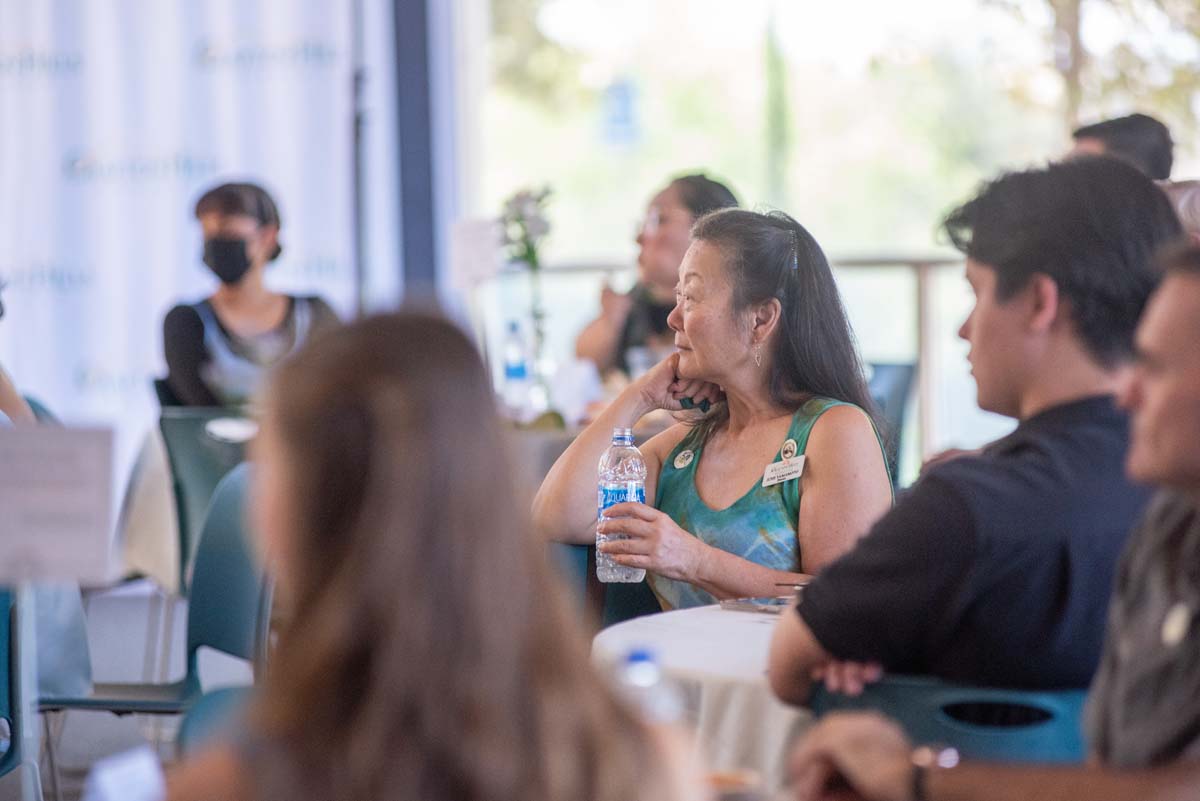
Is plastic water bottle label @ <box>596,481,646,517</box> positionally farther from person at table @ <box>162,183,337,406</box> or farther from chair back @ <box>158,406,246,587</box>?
person at table @ <box>162,183,337,406</box>

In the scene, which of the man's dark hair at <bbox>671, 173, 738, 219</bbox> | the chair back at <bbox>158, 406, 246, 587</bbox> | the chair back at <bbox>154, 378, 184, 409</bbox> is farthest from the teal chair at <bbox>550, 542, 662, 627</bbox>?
the chair back at <bbox>154, 378, 184, 409</bbox>

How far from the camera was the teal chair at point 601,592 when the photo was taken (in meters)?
2.91

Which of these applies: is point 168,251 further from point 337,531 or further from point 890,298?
point 337,531

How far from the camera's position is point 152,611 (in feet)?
16.5

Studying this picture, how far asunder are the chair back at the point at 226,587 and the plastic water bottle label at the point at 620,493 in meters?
0.70

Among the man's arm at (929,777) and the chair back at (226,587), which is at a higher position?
A: the man's arm at (929,777)

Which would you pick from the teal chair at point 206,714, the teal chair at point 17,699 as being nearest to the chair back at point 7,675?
the teal chair at point 17,699

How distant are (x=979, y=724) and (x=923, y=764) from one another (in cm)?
31

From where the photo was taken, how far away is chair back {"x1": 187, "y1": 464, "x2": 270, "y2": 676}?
9.58ft

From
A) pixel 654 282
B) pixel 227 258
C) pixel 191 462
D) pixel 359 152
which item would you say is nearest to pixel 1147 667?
pixel 191 462

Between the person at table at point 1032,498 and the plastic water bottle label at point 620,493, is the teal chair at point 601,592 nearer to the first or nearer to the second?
the plastic water bottle label at point 620,493

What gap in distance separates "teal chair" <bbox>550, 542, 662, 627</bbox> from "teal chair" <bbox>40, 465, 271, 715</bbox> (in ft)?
1.97

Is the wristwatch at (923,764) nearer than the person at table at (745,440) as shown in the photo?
Yes

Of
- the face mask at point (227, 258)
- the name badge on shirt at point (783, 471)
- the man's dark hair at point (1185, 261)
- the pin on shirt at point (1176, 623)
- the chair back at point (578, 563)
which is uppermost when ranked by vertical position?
the man's dark hair at point (1185, 261)
